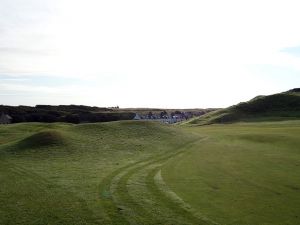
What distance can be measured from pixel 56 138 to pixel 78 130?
765cm

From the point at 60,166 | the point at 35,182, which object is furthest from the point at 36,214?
the point at 60,166

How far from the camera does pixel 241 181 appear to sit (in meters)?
28.3

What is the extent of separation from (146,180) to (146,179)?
0.39 meters

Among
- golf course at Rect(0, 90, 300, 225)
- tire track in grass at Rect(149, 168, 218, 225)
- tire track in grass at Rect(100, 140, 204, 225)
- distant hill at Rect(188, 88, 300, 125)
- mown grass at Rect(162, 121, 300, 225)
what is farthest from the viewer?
distant hill at Rect(188, 88, 300, 125)

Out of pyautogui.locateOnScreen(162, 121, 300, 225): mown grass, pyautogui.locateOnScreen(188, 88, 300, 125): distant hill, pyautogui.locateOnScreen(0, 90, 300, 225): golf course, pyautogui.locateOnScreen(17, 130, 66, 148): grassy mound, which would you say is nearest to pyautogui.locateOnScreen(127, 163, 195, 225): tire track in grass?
pyautogui.locateOnScreen(0, 90, 300, 225): golf course

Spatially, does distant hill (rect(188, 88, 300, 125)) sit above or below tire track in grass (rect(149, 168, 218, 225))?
above

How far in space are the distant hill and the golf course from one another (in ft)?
280

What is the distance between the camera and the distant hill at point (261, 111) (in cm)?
13925

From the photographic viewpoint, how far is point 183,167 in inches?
1352

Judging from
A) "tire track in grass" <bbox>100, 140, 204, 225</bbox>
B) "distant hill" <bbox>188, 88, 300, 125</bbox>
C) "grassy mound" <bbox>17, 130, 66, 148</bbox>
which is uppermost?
"distant hill" <bbox>188, 88, 300, 125</bbox>

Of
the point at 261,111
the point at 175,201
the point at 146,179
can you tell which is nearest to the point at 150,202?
the point at 175,201

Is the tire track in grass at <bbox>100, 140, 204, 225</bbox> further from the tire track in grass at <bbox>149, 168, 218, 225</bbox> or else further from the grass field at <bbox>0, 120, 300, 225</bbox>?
the tire track in grass at <bbox>149, 168, 218, 225</bbox>

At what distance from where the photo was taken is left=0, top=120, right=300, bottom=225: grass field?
20.0 meters

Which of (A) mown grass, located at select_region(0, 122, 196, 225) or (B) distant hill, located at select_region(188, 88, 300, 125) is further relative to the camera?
(B) distant hill, located at select_region(188, 88, 300, 125)
